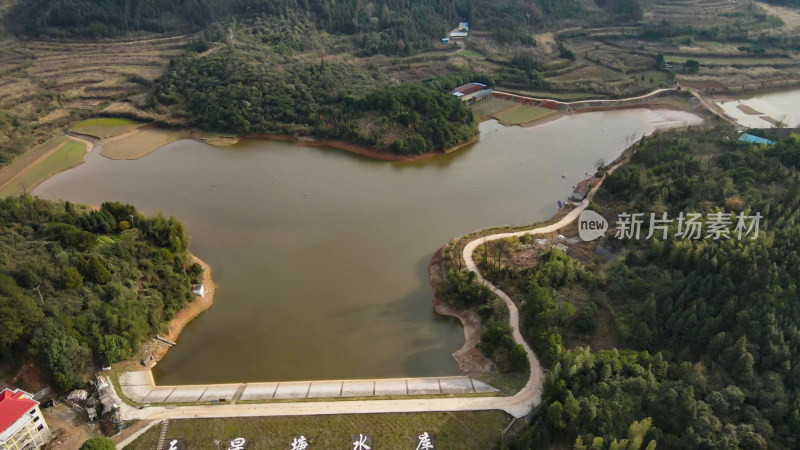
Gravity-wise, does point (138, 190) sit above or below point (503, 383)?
above

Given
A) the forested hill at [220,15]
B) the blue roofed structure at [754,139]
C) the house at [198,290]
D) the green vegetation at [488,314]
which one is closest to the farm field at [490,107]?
the forested hill at [220,15]

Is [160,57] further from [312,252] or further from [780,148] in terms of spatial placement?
[780,148]

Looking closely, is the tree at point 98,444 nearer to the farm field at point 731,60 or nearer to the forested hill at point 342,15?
the forested hill at point 342,15

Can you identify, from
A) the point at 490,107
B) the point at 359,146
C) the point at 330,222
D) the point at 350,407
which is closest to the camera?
the point at 350,407

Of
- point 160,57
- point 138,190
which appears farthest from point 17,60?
point 138,190

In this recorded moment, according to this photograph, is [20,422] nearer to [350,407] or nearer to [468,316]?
[350,407]

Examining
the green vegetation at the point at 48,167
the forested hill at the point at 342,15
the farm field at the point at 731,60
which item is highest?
the forested hill at the point at 342,15

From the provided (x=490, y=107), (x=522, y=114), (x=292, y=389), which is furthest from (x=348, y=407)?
(x=490, y=107)
